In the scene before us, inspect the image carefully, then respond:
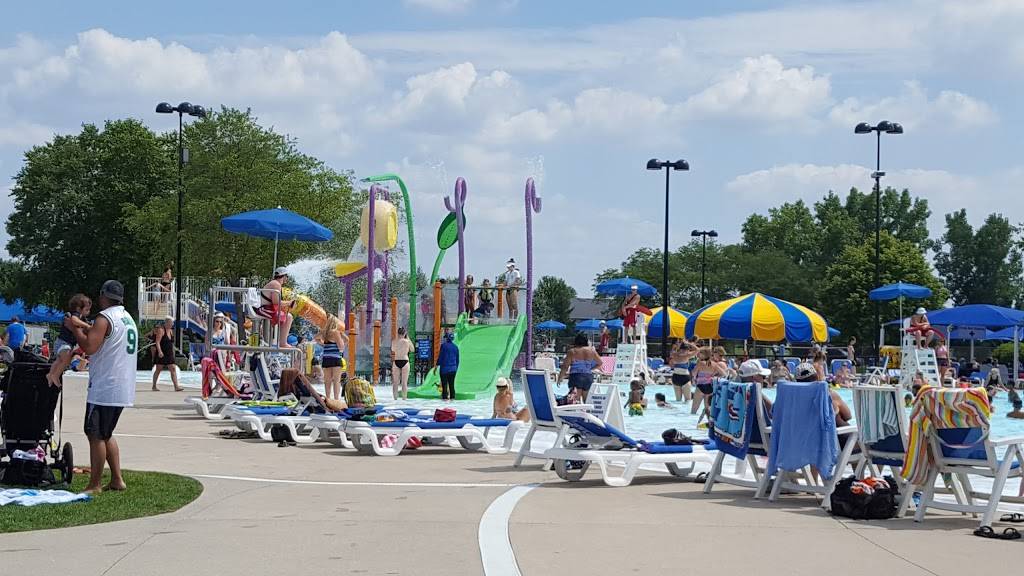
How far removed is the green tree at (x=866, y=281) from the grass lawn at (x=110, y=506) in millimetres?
63948

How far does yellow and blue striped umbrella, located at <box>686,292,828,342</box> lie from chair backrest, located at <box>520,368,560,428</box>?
2411 centimetres

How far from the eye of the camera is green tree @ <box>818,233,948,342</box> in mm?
70500

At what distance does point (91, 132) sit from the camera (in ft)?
213

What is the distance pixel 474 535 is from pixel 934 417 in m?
3.70

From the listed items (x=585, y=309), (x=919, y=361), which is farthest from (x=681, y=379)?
(x=585, y=309)

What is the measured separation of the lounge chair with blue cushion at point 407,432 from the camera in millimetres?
15180

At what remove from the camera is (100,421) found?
9.85 m

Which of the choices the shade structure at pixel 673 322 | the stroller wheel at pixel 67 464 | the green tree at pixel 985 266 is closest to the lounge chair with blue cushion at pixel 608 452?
the stroller wheel at pixel 67 464

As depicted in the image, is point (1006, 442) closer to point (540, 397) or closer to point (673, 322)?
Result: point (540, 397)

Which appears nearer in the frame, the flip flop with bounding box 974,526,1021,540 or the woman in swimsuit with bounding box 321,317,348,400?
the flip flop with bounding box 974,526,1021,540

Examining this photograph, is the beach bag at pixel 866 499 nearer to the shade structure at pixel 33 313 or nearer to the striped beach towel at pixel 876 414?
the striped beach towel at pixel 876 414

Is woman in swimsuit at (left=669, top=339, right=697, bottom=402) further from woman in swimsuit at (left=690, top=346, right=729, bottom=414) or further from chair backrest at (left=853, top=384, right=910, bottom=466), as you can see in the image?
chair backrest at (left=853, top=384, right=910, bottom=466)

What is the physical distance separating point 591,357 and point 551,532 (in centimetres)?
1243

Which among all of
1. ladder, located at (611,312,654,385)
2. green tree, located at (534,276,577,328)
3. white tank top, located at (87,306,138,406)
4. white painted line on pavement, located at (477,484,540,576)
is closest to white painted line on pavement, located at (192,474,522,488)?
white painted line on pavement, located at (477,484,540,576)
